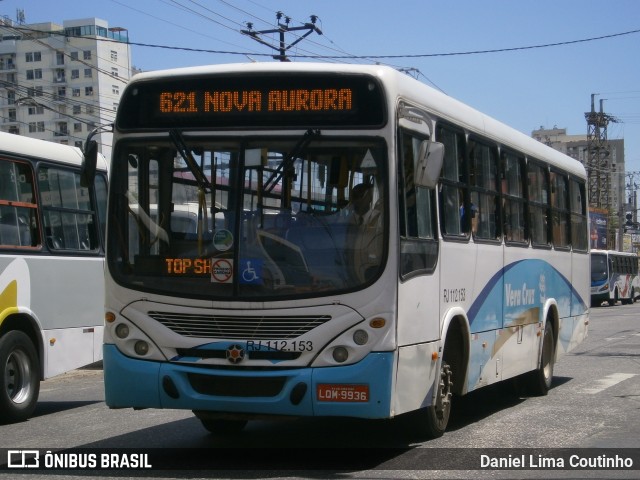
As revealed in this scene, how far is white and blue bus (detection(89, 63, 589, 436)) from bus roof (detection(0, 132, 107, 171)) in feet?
12.1

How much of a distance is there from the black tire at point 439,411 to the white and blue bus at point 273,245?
0.23m

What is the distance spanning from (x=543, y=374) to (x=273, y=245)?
265 inches

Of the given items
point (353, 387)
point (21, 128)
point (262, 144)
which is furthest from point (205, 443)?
point (21, 128)

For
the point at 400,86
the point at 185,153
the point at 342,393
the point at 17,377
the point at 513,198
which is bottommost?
the point at 17,377

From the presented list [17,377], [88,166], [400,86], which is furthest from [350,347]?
[17,377]

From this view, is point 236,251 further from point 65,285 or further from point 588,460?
point 65,285

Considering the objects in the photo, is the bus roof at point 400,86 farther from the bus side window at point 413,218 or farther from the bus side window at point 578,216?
the bus side window at point 578,216

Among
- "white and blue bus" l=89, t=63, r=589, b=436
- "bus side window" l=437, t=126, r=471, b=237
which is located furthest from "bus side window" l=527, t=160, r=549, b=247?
"white and blue bus" l=89, t=63, r=589, b=436

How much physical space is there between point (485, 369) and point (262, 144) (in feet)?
13.2

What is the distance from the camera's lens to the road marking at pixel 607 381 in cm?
1437

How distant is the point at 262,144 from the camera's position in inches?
329

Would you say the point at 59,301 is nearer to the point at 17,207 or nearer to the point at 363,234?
the point at 17,207

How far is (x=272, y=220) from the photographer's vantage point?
27.2 feet

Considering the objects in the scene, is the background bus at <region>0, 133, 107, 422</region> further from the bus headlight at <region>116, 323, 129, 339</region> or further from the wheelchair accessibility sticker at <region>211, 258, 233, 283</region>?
the wheelchair accessibility sticker at <region>211, 258, 233, 283</region>
